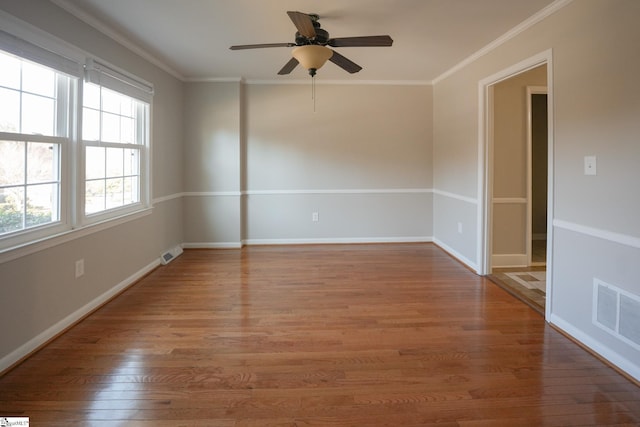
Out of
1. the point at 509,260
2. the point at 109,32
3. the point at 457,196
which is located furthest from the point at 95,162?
the point at 509,260

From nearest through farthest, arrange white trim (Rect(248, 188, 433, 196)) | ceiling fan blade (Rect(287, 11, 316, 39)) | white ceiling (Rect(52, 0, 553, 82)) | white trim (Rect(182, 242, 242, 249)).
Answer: ceiling fan blade (Rect(287, 11, 316, 39)) → white ceiling (Rect(52, 0, 553, 82)) → white trim (Rect(182, 242, 242, 249)) → white trim (Rect(248, 188, 433, 196))

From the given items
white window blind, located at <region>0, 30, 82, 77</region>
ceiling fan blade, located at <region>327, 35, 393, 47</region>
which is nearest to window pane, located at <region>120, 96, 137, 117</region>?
white window blind, located at <region>0, 30, 82, 77</region>

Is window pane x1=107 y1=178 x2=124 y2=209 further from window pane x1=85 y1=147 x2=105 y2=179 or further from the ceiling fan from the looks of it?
the ceiling fan

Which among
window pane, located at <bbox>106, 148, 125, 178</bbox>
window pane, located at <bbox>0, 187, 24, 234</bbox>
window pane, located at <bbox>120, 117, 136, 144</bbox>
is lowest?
window pane, located at <bbox>0, 187, 24, 234</bbox>

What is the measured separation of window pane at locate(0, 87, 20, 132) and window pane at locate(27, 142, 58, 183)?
169 mm

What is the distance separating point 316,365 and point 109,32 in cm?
333

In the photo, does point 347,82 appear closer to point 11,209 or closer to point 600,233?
point 600,233

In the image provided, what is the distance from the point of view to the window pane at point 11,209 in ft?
7.16

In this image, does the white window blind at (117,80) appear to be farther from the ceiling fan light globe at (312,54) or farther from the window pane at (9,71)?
the ceiling fan light globe at (312,54)

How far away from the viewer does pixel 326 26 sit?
3178 mm

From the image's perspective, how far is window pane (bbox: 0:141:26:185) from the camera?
7.14ft

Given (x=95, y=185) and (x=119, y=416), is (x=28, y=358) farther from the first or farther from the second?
(x=95, y=185)

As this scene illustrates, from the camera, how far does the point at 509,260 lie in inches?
172

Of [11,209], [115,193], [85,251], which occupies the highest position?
[115,193]
